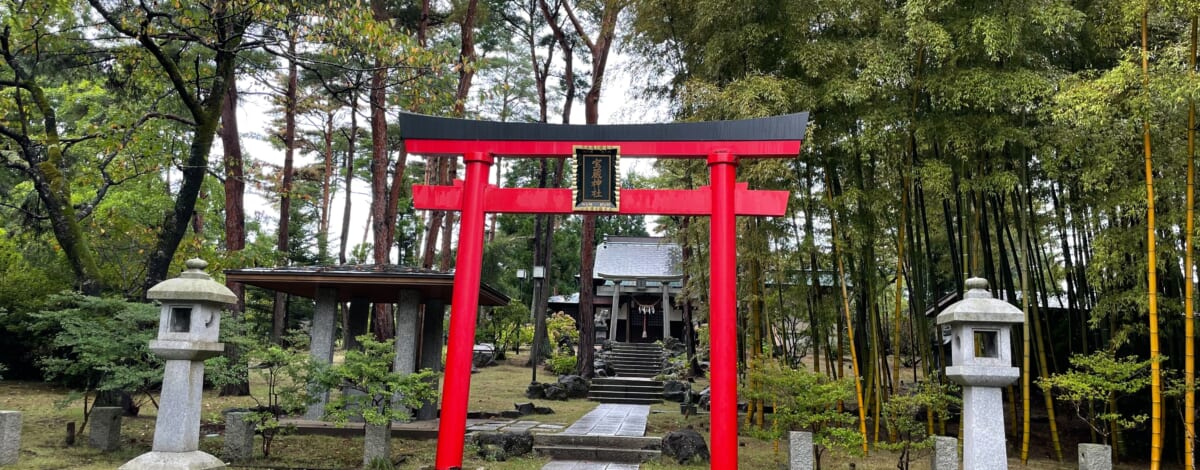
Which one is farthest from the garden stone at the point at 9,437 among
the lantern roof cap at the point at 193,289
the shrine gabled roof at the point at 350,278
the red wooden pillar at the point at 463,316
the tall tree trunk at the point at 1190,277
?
the tall tree trunk at the point at 1190,277

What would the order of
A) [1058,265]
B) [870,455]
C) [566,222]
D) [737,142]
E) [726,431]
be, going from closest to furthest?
[726,431], [737,142], [870,455], [1058,265], [566,222]

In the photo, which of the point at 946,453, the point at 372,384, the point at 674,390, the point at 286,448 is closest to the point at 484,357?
the point at 674,390

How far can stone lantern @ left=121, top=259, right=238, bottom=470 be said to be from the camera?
17.8 feet

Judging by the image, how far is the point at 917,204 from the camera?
8930 millimetres

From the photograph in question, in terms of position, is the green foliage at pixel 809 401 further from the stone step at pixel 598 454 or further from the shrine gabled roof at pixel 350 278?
the shrine gabled roof at pixel 350 278

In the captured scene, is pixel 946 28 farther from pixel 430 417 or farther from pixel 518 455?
pixel 430 417

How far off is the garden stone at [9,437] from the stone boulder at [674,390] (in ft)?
33.6

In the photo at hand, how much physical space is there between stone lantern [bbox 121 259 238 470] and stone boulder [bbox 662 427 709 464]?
4.34 meters

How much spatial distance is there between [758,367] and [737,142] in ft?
8.33

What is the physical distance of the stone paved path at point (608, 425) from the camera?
7.44 meters

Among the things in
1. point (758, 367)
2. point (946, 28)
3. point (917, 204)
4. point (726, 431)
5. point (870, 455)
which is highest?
point (946, 28)

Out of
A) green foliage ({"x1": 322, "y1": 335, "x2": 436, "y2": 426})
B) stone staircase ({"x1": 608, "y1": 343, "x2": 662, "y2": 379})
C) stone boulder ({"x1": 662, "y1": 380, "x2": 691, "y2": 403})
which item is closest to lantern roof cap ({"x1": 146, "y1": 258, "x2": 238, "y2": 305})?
green foliage ({"x1": 322, "y1": 335, "x2": 436, "y2": 426})

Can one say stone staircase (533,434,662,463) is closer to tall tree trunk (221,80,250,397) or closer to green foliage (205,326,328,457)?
green foliage (205,326,328,457)

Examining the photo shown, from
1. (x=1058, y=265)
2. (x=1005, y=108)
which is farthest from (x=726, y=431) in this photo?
(x=1058, y=265)
